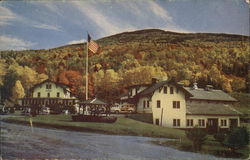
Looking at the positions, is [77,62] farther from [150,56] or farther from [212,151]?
[212,151]

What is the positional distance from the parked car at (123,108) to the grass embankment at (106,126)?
0.81 ft

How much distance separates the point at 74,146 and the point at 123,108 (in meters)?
1.90

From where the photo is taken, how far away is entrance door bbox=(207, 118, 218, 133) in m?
13.9

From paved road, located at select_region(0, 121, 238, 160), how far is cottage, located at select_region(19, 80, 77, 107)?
0.80 meters

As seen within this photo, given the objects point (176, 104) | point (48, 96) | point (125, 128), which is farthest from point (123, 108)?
point (48, 96)

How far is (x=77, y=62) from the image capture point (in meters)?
13.9

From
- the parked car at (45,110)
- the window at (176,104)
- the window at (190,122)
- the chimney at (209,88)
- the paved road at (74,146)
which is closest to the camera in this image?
the paved road at (74,146)

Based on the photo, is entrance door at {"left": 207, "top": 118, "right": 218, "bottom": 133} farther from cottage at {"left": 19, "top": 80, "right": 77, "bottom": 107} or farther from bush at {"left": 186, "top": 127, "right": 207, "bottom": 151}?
cottage at {"left": 19, "top": 80, "right": 77, "bottom": 107}

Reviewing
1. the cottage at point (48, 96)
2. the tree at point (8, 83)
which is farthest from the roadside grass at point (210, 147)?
the tree at point (8, 83)

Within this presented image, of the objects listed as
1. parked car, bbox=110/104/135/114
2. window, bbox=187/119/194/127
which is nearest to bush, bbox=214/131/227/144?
window, bbox=187/119/194/127

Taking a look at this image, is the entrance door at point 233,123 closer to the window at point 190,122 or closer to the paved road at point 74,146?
the window at point 190,122

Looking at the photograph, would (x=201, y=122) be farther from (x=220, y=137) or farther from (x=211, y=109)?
(x=220, y=137)

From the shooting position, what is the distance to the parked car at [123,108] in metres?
13.5

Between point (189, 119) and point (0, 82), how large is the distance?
6095 millimetres
